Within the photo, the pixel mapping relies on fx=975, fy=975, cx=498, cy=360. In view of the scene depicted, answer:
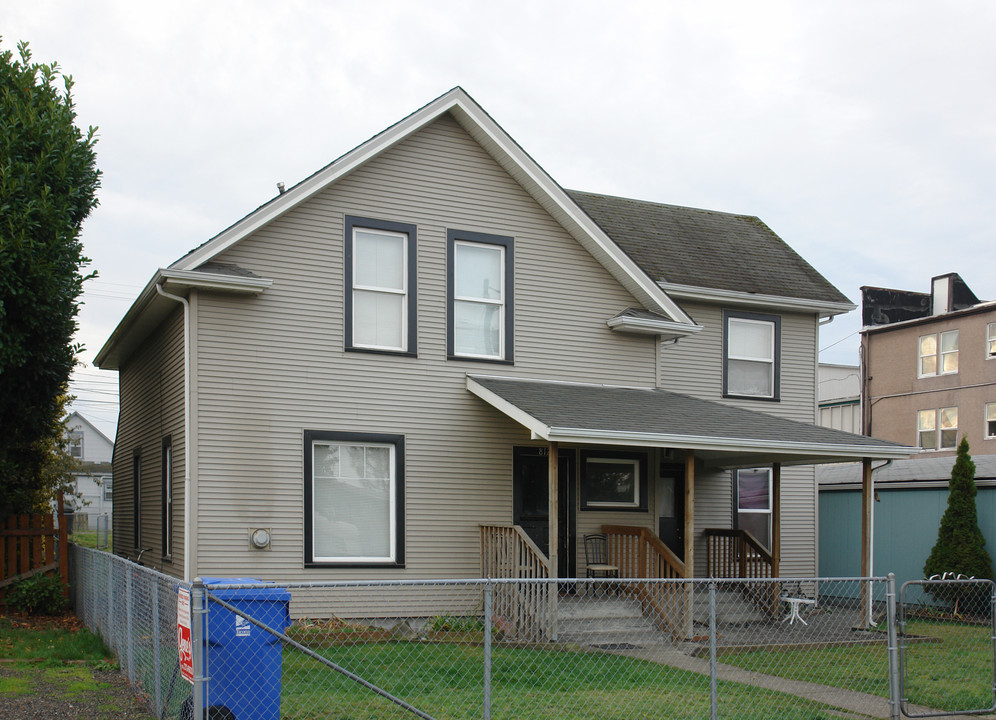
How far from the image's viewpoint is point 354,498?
13.2m

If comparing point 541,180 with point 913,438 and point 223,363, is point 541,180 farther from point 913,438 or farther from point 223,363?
point 913,438

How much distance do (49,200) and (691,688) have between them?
9.32m

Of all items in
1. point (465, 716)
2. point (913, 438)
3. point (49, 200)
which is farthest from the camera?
point (913, 438)

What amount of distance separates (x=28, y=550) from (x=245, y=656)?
9143mm

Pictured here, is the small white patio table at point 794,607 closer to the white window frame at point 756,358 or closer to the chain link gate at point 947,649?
the chain link gate at point 947,649

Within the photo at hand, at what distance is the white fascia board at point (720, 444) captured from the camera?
11.6 metres

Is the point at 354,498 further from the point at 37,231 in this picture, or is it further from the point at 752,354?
the point at 752,354

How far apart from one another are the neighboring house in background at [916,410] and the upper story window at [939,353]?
3cm

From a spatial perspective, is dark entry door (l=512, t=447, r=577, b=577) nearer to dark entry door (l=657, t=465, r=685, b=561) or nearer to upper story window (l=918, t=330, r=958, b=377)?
dark entry door (l=657, t=465, r=685, b=561)

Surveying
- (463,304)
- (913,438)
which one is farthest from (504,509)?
(913,438)

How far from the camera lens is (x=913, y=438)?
32531mm

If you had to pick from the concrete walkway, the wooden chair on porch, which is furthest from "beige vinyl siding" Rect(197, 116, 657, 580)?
the concrete walkway

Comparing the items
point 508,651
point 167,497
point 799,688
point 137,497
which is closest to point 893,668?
point 799,688

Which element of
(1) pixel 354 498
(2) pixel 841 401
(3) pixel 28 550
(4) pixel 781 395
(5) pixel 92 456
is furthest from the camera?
(5) pixel 92 456
